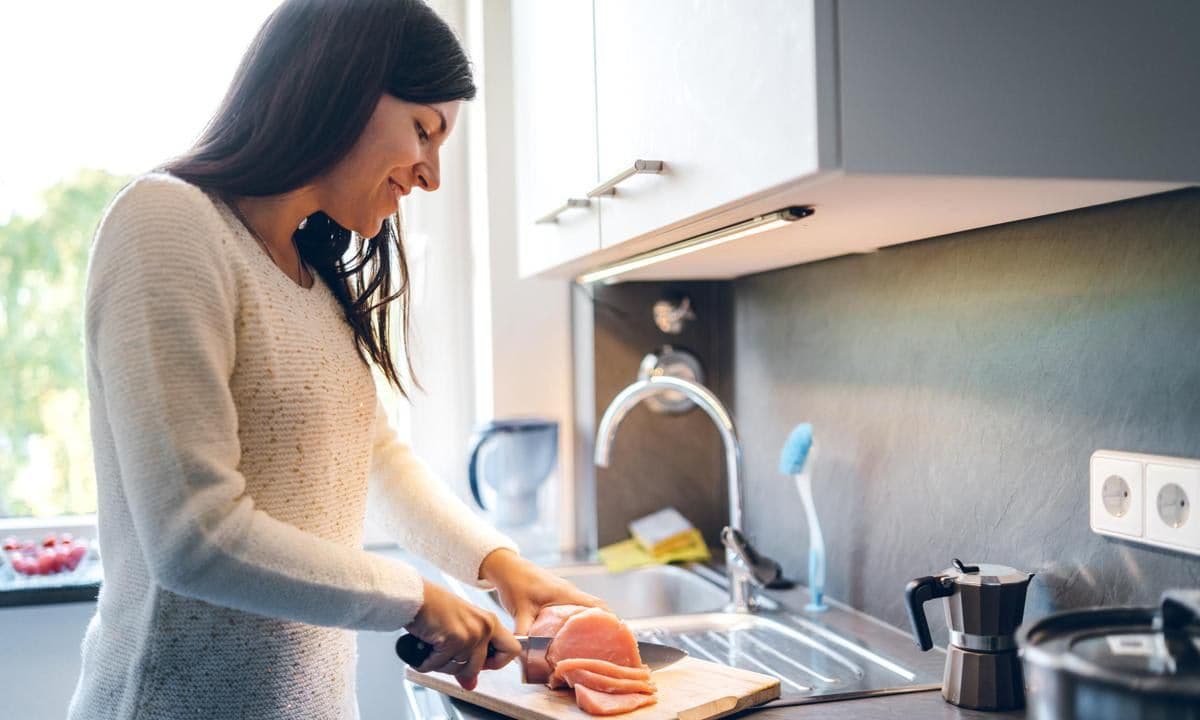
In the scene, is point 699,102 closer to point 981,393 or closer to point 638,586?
point 981,393

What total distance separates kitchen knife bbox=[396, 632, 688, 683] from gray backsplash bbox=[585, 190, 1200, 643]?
14.7 inches

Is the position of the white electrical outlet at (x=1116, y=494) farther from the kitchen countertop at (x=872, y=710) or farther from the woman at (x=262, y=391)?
the woman at (x=262, y=391)

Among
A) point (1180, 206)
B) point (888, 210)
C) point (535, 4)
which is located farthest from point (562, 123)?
point (1180, 206)

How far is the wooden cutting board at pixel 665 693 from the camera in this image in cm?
113

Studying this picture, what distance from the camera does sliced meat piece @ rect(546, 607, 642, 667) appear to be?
3.86ft

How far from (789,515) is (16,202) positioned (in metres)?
1.71

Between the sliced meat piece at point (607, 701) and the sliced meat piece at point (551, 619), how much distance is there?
0.26 feet

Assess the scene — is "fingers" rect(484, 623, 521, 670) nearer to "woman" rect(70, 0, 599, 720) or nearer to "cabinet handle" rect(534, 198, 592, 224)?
"woman" rect(70, 0, 599, 720)

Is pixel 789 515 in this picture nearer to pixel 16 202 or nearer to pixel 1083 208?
pixel 1083 208

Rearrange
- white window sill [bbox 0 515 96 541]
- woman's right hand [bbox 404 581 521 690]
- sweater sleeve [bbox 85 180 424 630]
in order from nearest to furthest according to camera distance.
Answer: sweater sleeve [bbox 85 180 424 630] < woman's right hand [bbox 404 581 521 690] < white window sill [bbox 0 515 96 541]

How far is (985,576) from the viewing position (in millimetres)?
1117

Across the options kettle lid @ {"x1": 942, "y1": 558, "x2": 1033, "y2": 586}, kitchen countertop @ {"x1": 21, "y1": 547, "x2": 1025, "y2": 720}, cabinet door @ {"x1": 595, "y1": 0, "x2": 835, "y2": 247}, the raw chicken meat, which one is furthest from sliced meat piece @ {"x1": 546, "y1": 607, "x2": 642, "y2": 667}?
cabinet door @ {"x1": 595, "y1": 0, "x2": 835, "y2": 247}

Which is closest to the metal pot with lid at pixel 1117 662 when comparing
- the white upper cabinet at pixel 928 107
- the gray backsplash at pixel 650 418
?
the white upper cabinet at pixel 928 107

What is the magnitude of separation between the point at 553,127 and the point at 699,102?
2.01 feet
